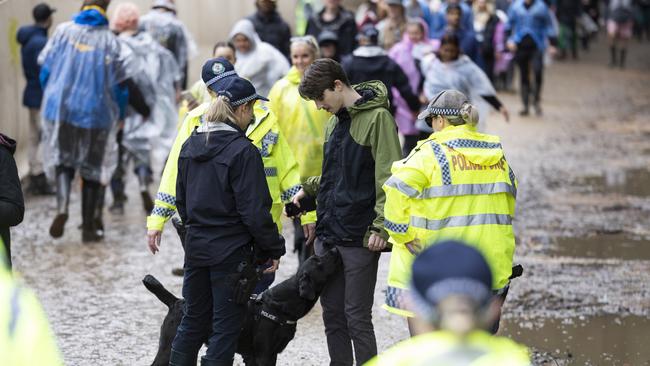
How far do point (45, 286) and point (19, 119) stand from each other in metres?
4.89

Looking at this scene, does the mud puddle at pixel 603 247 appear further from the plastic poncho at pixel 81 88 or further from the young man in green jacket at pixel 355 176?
the young man in green jacket at pixel 355 176

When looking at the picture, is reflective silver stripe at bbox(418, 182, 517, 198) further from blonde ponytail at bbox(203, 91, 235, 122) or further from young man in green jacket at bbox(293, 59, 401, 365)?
blonde ponytail at bbox(203, 91, 235, 122)

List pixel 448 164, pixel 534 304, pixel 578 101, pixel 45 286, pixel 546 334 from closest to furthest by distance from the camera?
1. pixel 448 164
2. pixel 546 334
3. pixel 534 304
4. pixel 45 286
5. pixel 578 101

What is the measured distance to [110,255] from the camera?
37.0 ft

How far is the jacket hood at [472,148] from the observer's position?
257 inches

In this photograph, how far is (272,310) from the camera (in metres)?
7.25

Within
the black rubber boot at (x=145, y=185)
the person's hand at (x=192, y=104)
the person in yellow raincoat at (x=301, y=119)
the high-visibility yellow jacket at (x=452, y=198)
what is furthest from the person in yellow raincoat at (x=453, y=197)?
the black rubber boot at (x=145, y=185)

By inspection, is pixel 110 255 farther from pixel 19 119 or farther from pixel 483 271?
pixel 483 271

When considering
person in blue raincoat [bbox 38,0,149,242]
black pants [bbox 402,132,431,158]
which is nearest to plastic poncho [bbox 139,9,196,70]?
person in blue raincoat [bbox 38,0,149,242]

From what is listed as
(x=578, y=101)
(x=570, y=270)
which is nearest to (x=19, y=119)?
(x=570, y=270)

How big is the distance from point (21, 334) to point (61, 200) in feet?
26.3

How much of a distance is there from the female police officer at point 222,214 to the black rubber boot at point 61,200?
499 cm

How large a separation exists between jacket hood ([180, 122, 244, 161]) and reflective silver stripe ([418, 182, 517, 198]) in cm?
100

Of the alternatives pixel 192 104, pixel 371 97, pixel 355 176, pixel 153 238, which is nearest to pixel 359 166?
pixel 355 176
